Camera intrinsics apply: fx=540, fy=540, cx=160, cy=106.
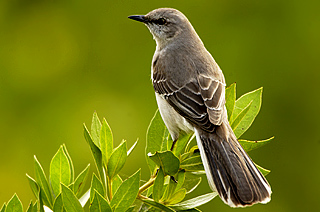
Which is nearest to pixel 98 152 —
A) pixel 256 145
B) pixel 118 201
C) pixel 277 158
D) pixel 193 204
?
pixel 118 201

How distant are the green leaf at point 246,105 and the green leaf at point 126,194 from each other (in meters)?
0.99

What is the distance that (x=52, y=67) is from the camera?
623 cm

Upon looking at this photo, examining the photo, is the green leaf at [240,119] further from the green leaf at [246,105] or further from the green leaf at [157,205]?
the green leaf at [157,205]

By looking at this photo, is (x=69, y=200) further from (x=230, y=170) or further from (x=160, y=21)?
(x=160, y=21)

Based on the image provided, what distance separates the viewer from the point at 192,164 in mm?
3350

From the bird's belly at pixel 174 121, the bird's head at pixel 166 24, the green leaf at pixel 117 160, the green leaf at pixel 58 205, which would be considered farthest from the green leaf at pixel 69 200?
the bird's head at pixel 166 24

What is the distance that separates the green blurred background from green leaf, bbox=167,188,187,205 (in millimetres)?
2802

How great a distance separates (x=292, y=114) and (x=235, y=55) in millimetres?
913

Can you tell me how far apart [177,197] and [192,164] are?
1.25 feet

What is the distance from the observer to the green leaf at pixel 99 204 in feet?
8.46

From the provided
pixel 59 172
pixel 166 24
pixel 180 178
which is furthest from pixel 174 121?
pixel 166 24

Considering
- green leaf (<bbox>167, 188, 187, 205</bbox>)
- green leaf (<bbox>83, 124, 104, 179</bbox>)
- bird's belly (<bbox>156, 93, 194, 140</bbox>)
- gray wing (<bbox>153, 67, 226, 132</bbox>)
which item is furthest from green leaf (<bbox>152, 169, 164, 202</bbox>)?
gray wing (<bbox>153, 67, 226, 132</bbox>)

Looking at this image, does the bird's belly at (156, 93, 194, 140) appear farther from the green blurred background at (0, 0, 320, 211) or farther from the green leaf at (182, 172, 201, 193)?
the green blurred background at (0, 0, 320, 211)

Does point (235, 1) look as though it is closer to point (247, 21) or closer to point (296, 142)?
point (247, 21)
